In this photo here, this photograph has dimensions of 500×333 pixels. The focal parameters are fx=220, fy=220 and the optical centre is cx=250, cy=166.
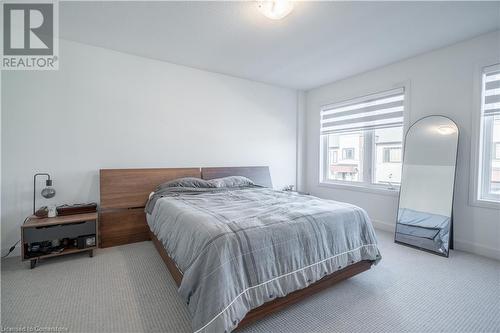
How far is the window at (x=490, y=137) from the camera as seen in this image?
8.53 ft

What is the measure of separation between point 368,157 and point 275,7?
292cm

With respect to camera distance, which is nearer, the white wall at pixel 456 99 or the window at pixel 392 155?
the white wall at pixel 456 99

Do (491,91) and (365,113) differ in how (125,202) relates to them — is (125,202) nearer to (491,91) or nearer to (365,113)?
(365,113)

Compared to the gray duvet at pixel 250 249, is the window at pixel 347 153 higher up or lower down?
higher up

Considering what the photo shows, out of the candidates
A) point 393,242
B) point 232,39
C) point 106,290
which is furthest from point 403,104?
point 106,290

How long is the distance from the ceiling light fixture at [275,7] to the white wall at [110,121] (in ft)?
6.10

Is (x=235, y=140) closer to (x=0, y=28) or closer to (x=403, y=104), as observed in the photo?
(x=403, y=104)

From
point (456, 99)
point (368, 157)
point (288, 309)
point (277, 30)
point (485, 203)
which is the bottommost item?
point (288, 309)

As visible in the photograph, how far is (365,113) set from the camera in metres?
3.86

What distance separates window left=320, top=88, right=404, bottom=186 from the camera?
350 cm

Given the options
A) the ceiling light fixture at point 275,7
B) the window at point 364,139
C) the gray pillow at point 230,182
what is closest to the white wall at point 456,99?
the window at point 364,139

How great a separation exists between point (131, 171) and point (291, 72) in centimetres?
302

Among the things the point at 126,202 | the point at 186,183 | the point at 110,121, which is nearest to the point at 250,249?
the point at 186,183

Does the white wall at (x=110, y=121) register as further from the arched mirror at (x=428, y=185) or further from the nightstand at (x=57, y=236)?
the arched mirror at (x=428, y=185)
